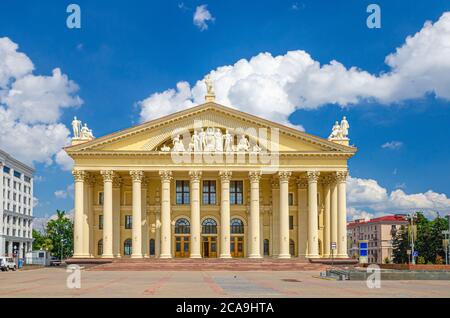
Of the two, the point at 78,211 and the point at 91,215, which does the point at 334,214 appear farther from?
the point at 78,211

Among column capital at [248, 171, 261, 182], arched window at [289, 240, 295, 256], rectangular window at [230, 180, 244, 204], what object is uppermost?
column capital at [248, 171, 261, 182]

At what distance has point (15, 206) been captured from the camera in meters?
131

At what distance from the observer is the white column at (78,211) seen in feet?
243

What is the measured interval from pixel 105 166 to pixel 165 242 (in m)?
11.0

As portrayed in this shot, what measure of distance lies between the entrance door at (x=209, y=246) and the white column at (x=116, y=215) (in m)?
10.4

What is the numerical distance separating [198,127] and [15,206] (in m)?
69.3

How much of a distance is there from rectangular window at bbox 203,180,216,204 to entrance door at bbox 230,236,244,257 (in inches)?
208

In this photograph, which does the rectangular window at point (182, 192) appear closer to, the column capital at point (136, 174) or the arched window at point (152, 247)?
the arched window at point (152, 247)

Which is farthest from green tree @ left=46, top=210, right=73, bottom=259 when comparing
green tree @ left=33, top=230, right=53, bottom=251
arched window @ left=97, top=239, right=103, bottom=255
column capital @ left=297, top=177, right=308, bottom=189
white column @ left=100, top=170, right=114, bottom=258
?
column capital @ left=297, top=177, right=308, bottom=189

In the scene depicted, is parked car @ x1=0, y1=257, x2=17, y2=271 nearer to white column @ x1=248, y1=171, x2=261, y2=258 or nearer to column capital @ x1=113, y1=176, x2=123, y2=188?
column capital @ x1=113, y1=176, x2=123, y2=188

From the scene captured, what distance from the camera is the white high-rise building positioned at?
121 meters

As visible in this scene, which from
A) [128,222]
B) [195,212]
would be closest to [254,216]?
[195,212]

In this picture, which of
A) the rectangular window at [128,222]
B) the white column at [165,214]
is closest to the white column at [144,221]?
the rectangular window at [128,222]
